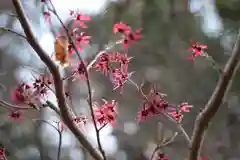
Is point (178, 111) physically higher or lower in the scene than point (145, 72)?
lower

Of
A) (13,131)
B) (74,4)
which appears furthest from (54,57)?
(13,131)

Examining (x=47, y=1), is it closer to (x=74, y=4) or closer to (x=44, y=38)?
(x=44, y=38)

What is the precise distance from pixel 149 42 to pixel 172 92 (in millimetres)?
162

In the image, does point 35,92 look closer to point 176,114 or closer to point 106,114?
point 106,114

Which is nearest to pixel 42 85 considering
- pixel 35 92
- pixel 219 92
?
pixel 35 92

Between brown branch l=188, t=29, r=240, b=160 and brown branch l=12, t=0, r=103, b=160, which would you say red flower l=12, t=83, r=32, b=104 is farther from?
brown branch l=188, t=29, r=240, b=160

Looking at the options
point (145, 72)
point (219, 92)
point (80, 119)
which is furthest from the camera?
point (145, 72)

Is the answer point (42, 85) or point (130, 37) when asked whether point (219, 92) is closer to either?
point (130, 37)

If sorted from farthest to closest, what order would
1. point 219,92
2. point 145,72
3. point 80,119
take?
1. point 145,72
2. point 80,119
3. point 219,92

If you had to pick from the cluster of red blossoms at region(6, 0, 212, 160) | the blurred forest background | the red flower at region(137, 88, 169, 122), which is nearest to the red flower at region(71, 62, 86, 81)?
the cluster of red blossoms at region(6, 0, 212, 160)

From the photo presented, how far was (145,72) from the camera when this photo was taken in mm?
897

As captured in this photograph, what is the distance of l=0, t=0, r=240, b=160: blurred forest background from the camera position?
83cm

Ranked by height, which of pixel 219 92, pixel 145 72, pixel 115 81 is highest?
pixel 145 72

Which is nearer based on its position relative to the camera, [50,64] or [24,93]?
[50,64]
